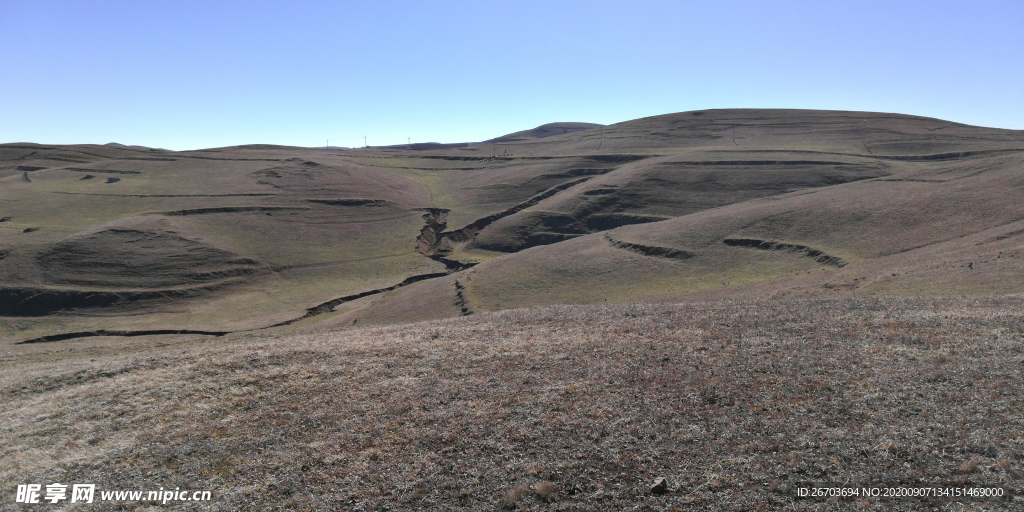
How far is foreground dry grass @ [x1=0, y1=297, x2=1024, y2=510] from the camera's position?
41.7 ft

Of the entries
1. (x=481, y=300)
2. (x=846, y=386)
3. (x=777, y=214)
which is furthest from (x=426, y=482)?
(x=777, y=214)

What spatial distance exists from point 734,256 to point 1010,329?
3624cm

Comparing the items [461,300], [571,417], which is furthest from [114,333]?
[571,417]

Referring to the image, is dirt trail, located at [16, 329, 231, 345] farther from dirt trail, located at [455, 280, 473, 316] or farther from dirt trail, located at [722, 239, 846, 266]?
dirt trail, located at [722, 239, 846, 266]

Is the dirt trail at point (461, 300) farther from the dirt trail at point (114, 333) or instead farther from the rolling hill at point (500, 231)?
the dirt trail at point (114, 333)

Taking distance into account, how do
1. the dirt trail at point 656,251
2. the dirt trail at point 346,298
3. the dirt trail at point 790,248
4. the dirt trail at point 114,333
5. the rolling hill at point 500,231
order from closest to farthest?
the dirt trail at point 790,248
the rolling hill at point 500,231
the dirt trail at point 114,333
the dirt trail at point 346,298
the dirt trail at point 656,251

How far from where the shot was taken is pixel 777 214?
65312mm

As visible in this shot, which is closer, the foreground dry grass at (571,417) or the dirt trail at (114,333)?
the foreground dry grass at (571,417)

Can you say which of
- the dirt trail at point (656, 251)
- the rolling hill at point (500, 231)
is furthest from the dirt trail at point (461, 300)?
the dirt trail at point (656, 251)

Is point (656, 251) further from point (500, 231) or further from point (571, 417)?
point (571, 417)

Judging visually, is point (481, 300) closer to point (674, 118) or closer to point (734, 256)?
point (734, 256)

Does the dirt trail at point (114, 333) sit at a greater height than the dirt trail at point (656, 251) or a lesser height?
lesser

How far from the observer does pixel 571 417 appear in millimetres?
16297

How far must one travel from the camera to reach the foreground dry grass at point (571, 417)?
41.7 feet
